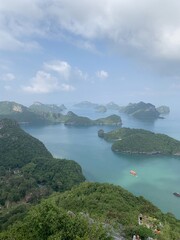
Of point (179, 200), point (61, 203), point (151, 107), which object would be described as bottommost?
point (179, 200)

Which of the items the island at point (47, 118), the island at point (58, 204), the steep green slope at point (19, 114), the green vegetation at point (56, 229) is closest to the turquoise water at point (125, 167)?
the island at point (58, 204)

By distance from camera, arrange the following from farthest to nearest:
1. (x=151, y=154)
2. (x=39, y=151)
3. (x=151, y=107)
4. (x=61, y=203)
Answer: (x=151, y=107) → (x=151, y=154) → (x=39, y=151) → (x=61, y=203)

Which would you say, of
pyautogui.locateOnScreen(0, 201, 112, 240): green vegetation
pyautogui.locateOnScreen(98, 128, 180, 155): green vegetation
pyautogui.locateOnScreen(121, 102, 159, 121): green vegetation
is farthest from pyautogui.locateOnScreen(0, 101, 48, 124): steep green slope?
pyautogui.locateOnScreen(0, 201, 112, 240): green vegetation

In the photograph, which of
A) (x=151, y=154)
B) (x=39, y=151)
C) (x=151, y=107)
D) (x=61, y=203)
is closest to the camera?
(x=61, y=203)

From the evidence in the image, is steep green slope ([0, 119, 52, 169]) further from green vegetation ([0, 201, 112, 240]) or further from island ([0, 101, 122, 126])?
island ([0, 101, 122, 126])

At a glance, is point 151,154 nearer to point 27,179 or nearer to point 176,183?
point 176,183

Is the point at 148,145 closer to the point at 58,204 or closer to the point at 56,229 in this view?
the point at 58,204

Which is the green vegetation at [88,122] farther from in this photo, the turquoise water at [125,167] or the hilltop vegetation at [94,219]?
the hilltop vegetation at [94,219]

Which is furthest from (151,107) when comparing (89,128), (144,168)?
(144,168)
